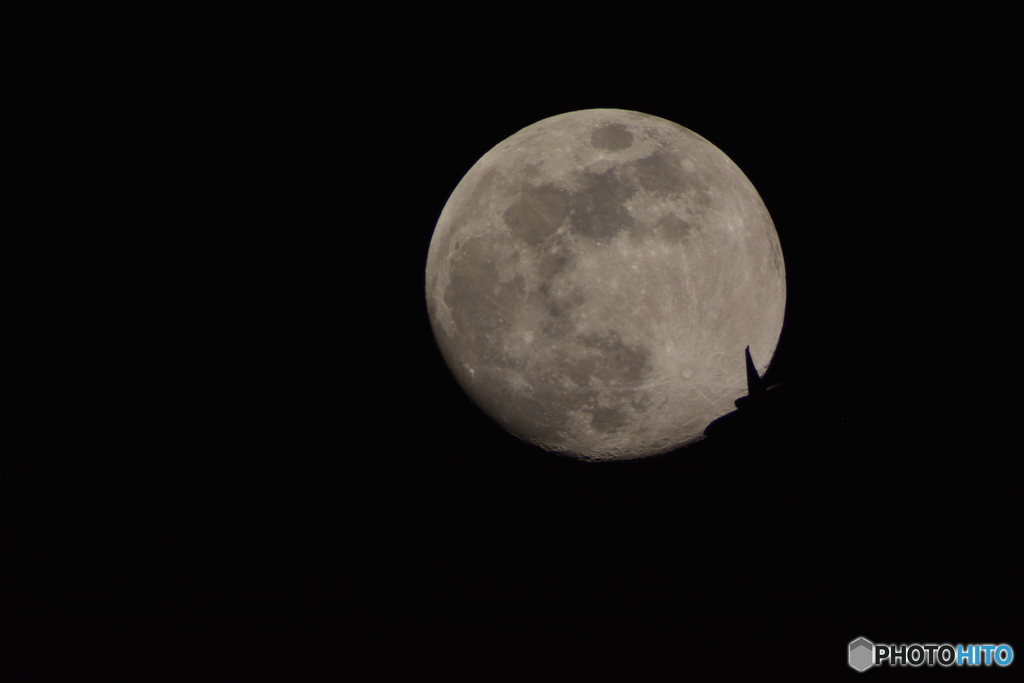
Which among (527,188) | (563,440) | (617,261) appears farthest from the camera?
(563,440)

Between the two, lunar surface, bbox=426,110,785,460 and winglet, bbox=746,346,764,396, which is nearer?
lunar surface, bbox=426,110,785,460

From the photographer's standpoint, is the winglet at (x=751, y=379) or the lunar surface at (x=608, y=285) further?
the winglet at (x=751, y=379)

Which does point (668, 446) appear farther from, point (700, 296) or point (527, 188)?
point (527, 188)

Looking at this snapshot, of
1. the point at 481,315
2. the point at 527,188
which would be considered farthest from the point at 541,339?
the point at 527,188
